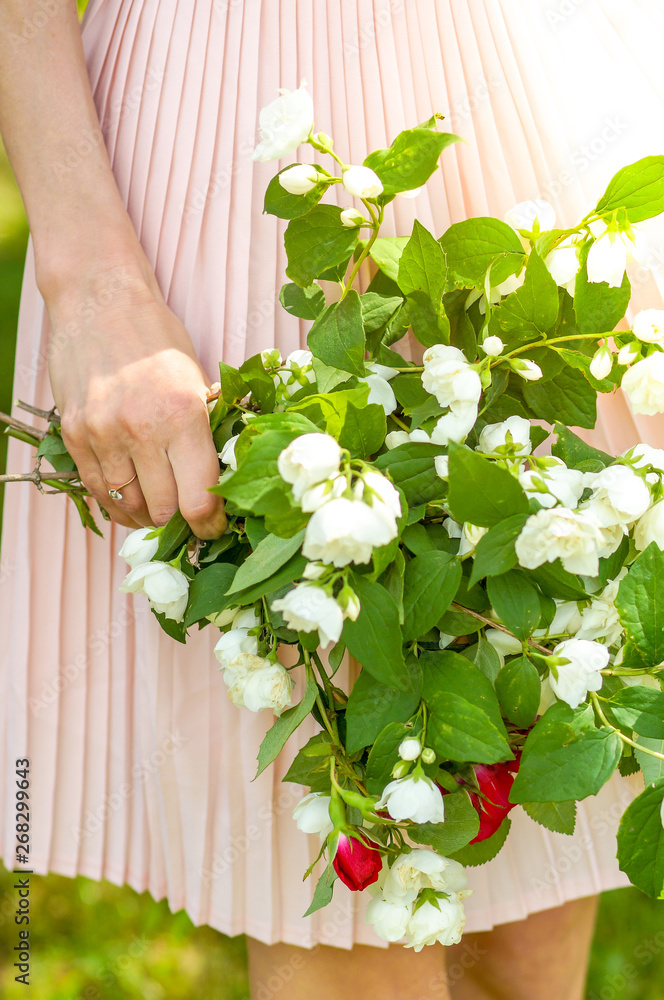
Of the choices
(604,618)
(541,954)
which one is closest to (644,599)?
(604,618)

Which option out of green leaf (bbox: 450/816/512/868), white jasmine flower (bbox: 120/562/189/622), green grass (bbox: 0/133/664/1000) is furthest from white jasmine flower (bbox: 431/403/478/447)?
green grass (bbox: 0/133/664/1000)

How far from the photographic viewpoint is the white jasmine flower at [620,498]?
0.47 metres

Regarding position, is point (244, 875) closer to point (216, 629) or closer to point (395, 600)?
point (216, 629)

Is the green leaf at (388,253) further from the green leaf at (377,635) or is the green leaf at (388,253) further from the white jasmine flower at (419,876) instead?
the white jasmine flower at (419,876)

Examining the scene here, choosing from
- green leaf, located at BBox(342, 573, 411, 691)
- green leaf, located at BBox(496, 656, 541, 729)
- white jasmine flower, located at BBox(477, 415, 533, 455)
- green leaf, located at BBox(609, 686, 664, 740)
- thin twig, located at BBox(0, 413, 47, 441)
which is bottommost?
green leaf, located at BBox(609, 686, 664, 740)

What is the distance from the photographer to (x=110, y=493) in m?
0.63

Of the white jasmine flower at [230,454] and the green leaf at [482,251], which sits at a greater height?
the green leaf at [482,251]

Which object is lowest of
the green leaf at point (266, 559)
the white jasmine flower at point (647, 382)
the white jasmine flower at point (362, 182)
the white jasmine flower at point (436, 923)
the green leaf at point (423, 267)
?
the white jasmine flower at point (436, 923)

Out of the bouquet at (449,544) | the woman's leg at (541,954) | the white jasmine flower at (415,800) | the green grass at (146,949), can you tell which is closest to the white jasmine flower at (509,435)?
the bouquet at (449,544)

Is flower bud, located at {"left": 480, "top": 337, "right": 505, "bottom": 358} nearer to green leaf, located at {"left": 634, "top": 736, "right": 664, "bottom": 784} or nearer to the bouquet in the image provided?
the bouquet

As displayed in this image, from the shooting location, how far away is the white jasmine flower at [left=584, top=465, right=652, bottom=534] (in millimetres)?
Result: 469

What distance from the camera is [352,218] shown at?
500mm

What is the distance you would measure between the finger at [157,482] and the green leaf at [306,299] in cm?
15

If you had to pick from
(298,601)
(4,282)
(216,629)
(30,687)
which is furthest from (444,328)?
(4,282)
